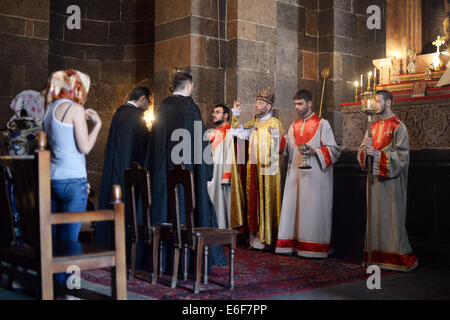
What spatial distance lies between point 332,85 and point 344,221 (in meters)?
3.10

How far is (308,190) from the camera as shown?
6.68m

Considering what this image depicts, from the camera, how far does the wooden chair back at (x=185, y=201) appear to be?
4.56 meters

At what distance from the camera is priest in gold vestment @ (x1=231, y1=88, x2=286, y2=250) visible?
713 centimetres

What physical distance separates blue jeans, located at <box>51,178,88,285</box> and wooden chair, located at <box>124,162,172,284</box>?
0.73 meters

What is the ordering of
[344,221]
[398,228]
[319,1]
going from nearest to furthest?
[398,228]
[344,221]
[319,1]

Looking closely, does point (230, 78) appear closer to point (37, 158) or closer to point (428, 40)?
point (428, 40)

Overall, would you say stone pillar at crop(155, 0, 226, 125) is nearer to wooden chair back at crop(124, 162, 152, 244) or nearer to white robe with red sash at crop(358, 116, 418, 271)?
white robe with red sash at crop(358, 116, 418, 271)

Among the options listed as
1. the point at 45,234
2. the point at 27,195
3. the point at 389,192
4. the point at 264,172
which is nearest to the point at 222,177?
the point at 264,172

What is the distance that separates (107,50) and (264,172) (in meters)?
4.05

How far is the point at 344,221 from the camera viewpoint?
22.7 feet
